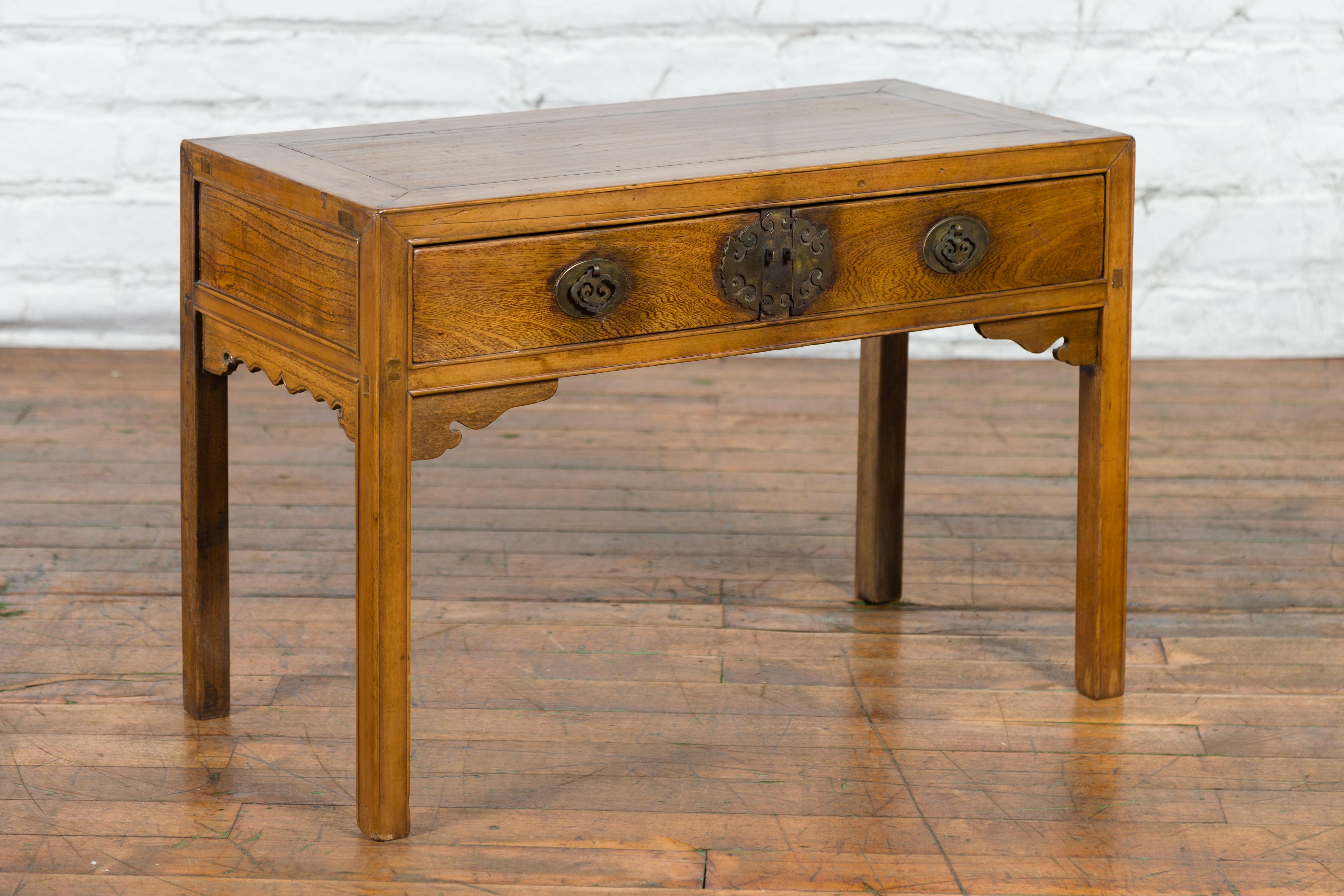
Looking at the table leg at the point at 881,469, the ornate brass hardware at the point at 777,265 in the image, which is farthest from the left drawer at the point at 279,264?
the table leg at the point at 881,469

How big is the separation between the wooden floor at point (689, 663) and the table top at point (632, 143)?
71 cm

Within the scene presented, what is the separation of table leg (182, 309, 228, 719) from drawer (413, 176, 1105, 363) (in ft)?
1.41

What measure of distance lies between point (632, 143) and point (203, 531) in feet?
2.29

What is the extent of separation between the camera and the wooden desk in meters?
1.83

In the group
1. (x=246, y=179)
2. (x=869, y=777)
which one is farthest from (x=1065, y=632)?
(x=246, y=179)

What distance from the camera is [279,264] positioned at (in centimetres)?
192

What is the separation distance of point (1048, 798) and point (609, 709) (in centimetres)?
57

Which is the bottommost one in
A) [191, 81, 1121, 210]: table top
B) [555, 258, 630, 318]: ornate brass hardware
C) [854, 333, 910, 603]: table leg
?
[854, 333, 910, 603]: table leg

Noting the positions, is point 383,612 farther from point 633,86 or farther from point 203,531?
point 633,86

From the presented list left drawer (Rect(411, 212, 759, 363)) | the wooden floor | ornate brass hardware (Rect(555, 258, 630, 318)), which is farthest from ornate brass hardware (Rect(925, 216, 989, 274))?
the wooden floor

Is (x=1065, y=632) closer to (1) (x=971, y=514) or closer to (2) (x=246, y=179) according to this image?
(1) (x=971, y=514)

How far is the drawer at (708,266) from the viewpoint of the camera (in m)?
1.83

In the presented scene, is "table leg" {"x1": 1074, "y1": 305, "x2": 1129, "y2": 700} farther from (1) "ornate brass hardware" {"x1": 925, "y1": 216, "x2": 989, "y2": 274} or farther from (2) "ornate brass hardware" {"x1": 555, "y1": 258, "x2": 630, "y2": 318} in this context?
(2) "ornate brass hardware" {"x1": 555, "y1": 258, "x2": 630, "y2": 318}

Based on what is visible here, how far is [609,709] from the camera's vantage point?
2316 mm
